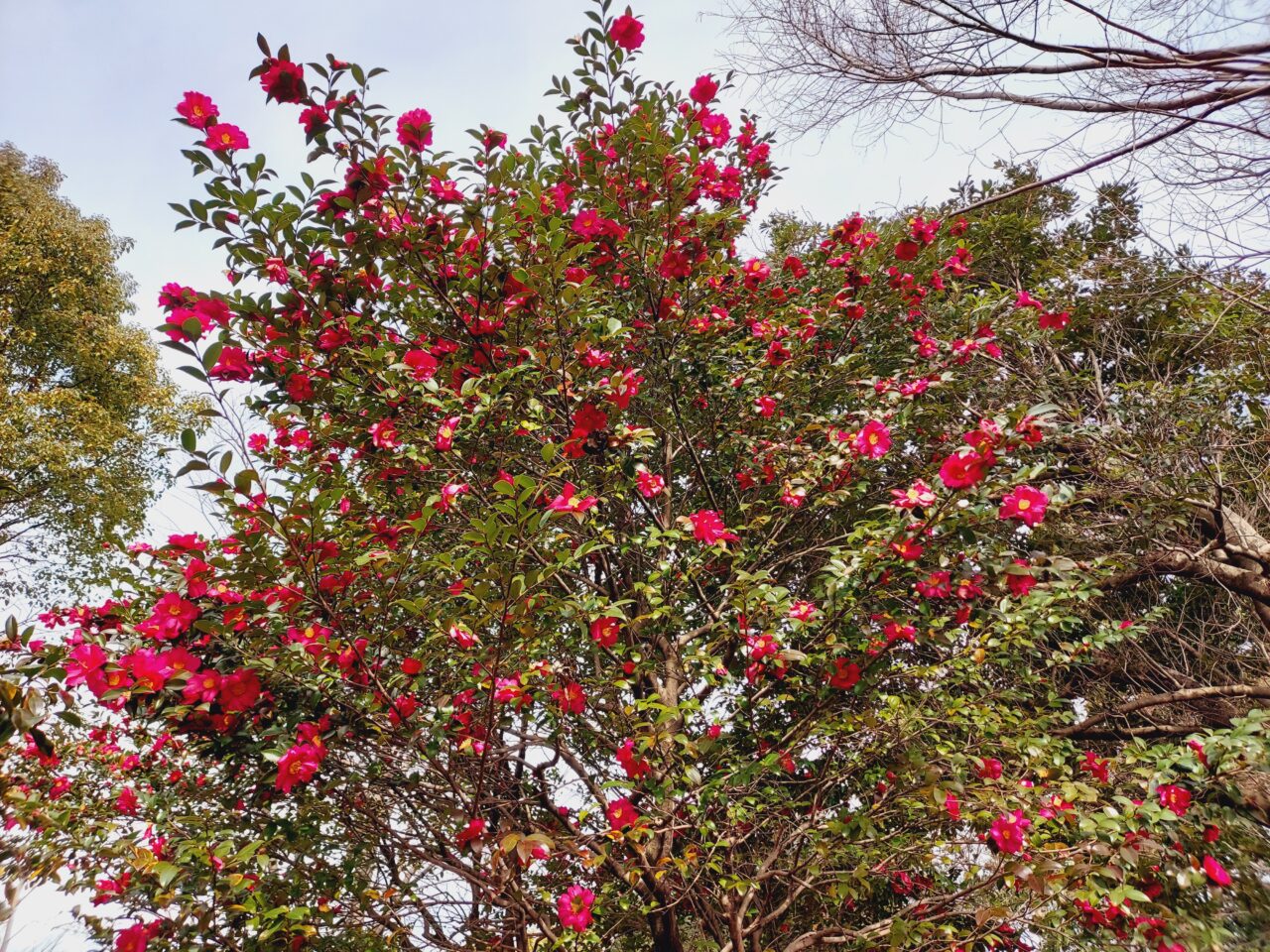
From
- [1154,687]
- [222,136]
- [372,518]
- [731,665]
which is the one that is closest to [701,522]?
[731,665]

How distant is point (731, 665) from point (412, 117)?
2.40m

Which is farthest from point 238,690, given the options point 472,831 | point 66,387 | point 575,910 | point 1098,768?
point 66,387

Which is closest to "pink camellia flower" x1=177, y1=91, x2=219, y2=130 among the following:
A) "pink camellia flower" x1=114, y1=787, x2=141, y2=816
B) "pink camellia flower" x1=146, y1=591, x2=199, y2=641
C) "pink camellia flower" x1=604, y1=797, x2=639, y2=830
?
"pink camellia flower" x1=146, y1=591, x2=199, y2=641

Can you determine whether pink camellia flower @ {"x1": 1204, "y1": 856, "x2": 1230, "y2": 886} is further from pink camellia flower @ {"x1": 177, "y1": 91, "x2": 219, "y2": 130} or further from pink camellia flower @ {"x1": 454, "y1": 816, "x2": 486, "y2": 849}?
pink camellia flower @ {"x1": 177, "y1": 91, "x2": 219, "y2": 130}

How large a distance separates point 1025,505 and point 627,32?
2.09 meters

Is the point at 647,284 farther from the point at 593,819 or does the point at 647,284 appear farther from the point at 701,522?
the point at 593,819

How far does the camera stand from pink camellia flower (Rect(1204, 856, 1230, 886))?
1.57 metres

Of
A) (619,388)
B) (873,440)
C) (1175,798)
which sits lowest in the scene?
(1175,798)

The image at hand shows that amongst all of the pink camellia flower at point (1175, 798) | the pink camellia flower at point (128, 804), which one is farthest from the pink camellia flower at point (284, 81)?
the pink camellia flower at point (1175, 798)

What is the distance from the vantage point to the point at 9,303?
631cm

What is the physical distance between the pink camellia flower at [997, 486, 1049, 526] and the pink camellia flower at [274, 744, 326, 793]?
1905 millimetres

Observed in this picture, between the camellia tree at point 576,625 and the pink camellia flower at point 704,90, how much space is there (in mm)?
18

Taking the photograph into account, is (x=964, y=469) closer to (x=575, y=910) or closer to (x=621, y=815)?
(x=621, y=815)

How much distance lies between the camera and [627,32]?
224 centimetres
